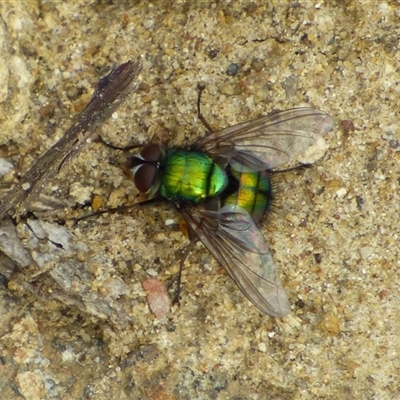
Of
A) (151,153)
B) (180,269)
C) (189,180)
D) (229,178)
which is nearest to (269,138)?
(229,178)

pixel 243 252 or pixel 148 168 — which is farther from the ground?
pixel 148 168

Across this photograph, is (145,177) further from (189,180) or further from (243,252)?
(243,252)

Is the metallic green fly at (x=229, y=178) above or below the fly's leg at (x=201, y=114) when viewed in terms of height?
below

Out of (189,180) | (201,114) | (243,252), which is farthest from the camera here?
(201,114)

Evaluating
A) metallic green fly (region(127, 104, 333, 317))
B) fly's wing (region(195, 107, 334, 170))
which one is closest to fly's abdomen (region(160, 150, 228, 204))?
metallic green fly (region(127, 104, 333, 317))

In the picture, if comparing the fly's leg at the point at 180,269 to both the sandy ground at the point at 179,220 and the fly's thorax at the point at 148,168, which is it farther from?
the fly's thorax at the point at 148,168

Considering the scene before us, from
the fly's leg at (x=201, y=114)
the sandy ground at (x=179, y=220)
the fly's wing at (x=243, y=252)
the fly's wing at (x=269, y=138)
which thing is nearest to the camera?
the fly's wing at (x=243, y=252)

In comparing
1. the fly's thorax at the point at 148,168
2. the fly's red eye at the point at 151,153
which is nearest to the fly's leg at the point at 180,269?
the fly's thorax at the point at 148,168
